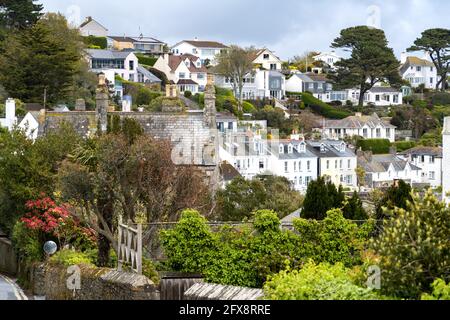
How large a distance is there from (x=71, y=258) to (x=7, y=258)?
44.3 ft

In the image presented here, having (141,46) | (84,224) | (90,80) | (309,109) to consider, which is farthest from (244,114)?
(84,224)

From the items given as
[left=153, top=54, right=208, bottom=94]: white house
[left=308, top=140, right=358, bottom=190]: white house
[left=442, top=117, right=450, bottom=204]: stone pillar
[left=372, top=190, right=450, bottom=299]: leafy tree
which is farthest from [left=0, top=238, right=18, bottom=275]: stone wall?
[left=153, top=54, right=208, bottom=94]: white house

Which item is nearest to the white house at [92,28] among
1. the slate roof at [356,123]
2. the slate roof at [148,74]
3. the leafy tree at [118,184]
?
the slate roof at [148,74]

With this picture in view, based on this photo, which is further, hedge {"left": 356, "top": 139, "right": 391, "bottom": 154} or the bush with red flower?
hedge {"left": 356, "top": 139, "right": 391, "bottom": 154}

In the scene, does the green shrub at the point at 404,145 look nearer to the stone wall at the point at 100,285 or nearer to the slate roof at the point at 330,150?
the slate roof at the point at 330,150

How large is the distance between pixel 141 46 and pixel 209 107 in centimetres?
12500

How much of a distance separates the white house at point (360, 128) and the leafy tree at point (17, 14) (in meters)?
33.8

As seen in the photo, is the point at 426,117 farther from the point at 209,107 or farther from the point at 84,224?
the point at 84,224

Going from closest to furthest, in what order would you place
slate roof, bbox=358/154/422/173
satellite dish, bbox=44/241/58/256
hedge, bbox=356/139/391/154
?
satellite dish, bbox=44/241/58/256 < slate roof, bbox=358/154/422/173 < hedge, bbox=356/139/391/154

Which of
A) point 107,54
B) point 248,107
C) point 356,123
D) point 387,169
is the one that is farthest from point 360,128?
point 107,54

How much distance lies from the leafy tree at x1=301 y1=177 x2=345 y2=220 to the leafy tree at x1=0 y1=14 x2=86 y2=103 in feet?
181

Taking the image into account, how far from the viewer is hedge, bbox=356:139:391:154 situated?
13175 cm

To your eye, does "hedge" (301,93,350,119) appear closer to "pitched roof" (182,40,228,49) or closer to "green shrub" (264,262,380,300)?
"pitched roof" (182,40,228,49)

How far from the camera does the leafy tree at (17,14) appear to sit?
11750 cm
